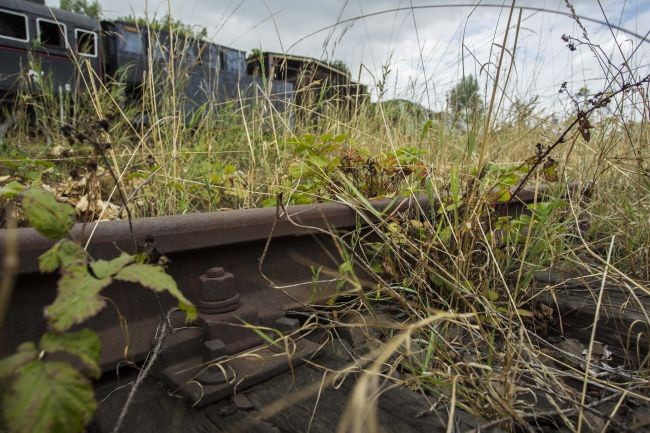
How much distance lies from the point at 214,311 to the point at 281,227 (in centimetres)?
44

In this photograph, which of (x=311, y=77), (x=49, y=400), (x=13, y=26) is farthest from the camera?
(x=13, y=26)

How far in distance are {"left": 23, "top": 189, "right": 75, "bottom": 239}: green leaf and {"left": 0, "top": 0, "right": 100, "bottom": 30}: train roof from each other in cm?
704

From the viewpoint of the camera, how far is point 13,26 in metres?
7.31

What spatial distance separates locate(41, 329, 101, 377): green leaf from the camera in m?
0.77

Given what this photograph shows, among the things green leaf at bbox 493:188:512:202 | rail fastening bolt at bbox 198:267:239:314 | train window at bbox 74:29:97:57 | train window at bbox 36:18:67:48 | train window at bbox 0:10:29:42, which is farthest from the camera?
train window at bbox 36:18:67:48

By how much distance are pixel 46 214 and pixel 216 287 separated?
0.63 m

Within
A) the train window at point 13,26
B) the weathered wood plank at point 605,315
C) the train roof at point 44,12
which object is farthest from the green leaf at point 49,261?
the train window at point 13,26

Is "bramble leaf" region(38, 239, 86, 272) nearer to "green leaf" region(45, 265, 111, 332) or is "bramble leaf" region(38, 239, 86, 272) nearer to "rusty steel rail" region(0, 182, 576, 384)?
"green leaf" region(45, 265, 111, 332)

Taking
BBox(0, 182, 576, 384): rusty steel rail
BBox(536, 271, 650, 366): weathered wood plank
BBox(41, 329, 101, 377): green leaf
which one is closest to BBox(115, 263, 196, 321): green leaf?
BBox(41, 329, 101, 377): green leaf

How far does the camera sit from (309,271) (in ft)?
6.28

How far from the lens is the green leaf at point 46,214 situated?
3.04ft

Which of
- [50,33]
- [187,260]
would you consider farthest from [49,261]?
[50,33]

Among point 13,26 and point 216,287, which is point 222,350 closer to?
point 216,287

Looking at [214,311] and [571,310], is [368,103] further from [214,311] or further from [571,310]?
[214,311]
